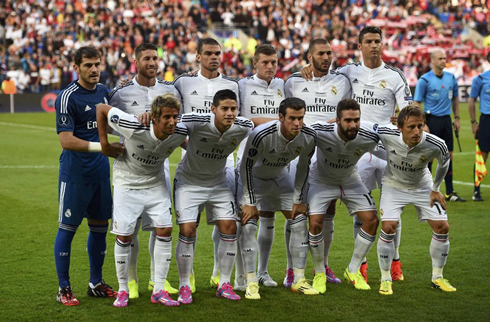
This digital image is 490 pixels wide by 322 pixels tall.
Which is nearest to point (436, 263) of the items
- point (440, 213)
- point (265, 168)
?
point (440, 213)

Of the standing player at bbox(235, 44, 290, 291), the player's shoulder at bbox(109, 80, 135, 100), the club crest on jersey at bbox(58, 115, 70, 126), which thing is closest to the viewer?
the club crest on jersey at bbox(58, 115, 70, 126)

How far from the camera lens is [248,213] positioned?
23.6ft

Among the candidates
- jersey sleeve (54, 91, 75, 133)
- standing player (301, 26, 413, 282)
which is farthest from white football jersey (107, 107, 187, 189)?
standing player (301, 26, 413, 282)

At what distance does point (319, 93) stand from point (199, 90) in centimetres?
137

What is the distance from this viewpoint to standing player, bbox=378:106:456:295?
7203mm

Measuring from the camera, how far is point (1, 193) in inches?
525

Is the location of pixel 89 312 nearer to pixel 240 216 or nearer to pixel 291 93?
pixel 240 216

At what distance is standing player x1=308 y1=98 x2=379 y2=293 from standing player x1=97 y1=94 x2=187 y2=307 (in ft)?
5.15

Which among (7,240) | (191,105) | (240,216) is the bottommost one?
(7,240)

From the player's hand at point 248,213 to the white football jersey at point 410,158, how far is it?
1490mm

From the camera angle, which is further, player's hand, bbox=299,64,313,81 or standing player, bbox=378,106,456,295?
player's hand, bbox=299,64,313,81

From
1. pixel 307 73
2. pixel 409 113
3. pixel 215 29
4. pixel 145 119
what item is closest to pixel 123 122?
pixel 145 119

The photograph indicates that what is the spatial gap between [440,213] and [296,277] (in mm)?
1627

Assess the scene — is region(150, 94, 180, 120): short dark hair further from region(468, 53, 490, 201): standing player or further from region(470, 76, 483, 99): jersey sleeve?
region(470, 76, 483, 99): jersey sleeve
